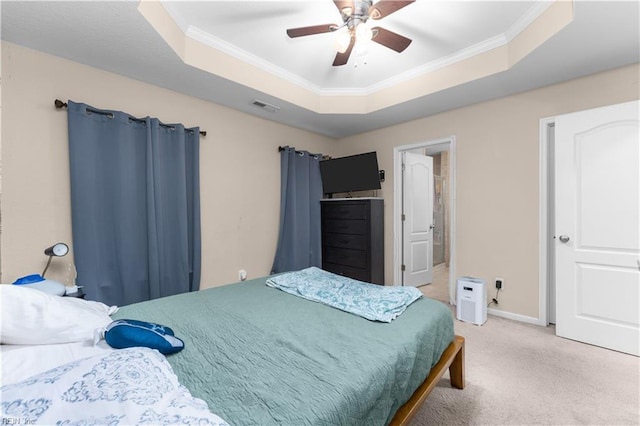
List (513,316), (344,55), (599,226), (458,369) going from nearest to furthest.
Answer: (458,369) → (344,55) → (599,226) → (513,316)

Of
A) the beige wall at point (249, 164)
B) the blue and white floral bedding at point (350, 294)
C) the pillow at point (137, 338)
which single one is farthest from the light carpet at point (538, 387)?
the pillow at point (137, 338)

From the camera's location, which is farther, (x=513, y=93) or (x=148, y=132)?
(x=513, y=93)

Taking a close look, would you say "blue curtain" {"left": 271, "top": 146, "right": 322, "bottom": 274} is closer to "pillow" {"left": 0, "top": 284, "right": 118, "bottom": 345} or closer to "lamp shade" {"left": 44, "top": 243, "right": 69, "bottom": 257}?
"lamp shade" {"left": 44, "top": 243, "right": 69, "bottom": 257}

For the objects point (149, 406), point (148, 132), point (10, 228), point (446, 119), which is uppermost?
point (446, 119)

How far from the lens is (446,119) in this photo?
346 centimetres

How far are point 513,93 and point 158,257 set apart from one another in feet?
13.1

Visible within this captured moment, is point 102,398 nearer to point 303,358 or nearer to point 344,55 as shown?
point 303,358

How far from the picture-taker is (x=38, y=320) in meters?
1.09

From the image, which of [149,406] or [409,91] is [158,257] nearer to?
[149,406]

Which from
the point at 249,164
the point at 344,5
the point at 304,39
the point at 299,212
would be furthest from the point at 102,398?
the point at 299,212

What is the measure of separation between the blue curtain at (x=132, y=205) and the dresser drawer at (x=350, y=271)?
1.95 meters

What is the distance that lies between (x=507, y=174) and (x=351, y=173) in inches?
73.8

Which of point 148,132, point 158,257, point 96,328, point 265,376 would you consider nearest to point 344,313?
point 265,376

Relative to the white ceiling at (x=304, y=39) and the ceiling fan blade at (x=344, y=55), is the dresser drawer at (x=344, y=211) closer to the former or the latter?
the white ceiling at (x=304, y=39)
